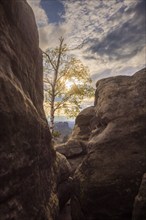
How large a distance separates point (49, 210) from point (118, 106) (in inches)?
284

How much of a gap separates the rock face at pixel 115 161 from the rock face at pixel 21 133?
195 cm

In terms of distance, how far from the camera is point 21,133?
7.95 meters

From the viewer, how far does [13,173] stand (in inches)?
288

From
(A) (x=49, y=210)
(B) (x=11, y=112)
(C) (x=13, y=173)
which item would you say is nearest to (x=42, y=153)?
(A) (x=49, y=210)

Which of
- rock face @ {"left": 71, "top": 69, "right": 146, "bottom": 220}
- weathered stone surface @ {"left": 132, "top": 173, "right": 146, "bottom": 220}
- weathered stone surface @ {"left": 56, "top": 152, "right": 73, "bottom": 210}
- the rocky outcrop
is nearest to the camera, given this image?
weathered stone surface @ {"left": 132, "top": 173, "right": 146, "bottom": 220}

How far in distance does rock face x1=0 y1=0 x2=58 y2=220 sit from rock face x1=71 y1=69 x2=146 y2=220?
1946 mm

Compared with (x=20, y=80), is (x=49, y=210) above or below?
below

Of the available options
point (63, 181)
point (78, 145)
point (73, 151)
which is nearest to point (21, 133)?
point (63, 181)

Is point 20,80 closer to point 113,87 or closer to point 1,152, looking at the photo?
point 1,152

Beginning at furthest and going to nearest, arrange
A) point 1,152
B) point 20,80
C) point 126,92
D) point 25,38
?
point 126,92
point 25,38
point 20,80
point 1,152

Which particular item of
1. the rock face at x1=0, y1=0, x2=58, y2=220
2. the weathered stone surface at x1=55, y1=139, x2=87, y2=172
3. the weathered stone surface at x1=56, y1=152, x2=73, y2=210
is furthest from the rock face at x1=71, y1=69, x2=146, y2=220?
the weathered stone surface at x1=55, y1=139, x2=87, y2=172

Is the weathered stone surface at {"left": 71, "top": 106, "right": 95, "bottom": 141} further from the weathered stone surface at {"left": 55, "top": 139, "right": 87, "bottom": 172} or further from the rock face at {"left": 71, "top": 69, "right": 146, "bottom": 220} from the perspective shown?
the rock face at {"left": 71, "top": 69, "right": 146, "bottom": 220}

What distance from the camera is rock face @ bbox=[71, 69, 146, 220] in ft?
35.6

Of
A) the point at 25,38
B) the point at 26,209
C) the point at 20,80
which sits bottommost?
A: the point at 26,209
